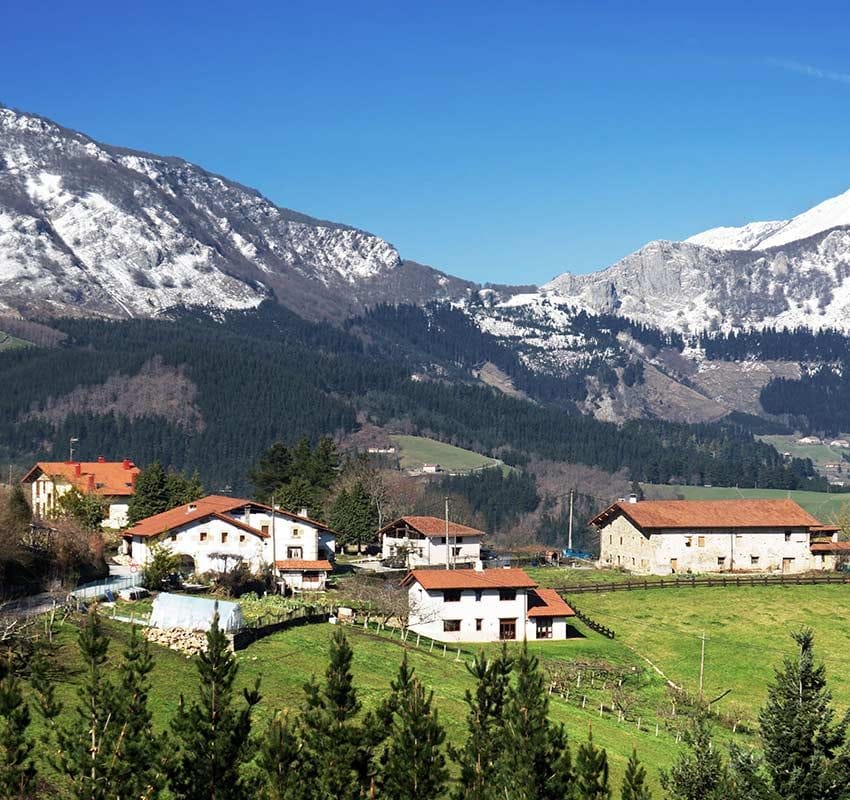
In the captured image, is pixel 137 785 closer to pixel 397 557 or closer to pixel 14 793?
pixel 14 793

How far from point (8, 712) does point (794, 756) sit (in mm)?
22113

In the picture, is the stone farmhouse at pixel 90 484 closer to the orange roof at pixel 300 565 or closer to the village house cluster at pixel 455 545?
the village house cluster at pixel 455 545

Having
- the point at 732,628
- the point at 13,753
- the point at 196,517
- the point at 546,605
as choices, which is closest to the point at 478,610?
the point at 546,605

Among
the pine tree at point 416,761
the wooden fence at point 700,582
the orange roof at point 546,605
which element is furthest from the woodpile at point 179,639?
the wooden fence at point 700,582

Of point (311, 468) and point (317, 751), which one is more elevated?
point (311, 468)

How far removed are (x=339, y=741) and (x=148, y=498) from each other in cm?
7009

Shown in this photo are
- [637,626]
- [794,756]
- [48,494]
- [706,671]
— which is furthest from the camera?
[48,494]

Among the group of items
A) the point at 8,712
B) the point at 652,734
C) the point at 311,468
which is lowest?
the point at 652,734

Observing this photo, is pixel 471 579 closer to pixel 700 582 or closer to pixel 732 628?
pixel 732 628

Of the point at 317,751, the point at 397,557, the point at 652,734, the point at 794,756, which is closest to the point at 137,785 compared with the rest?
the point at 317,751

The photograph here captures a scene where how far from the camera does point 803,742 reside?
124 ft

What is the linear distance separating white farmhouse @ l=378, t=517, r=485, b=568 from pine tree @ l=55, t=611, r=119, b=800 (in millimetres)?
66315

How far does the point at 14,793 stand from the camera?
30.3m

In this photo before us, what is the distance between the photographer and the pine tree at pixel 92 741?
3108 cm
